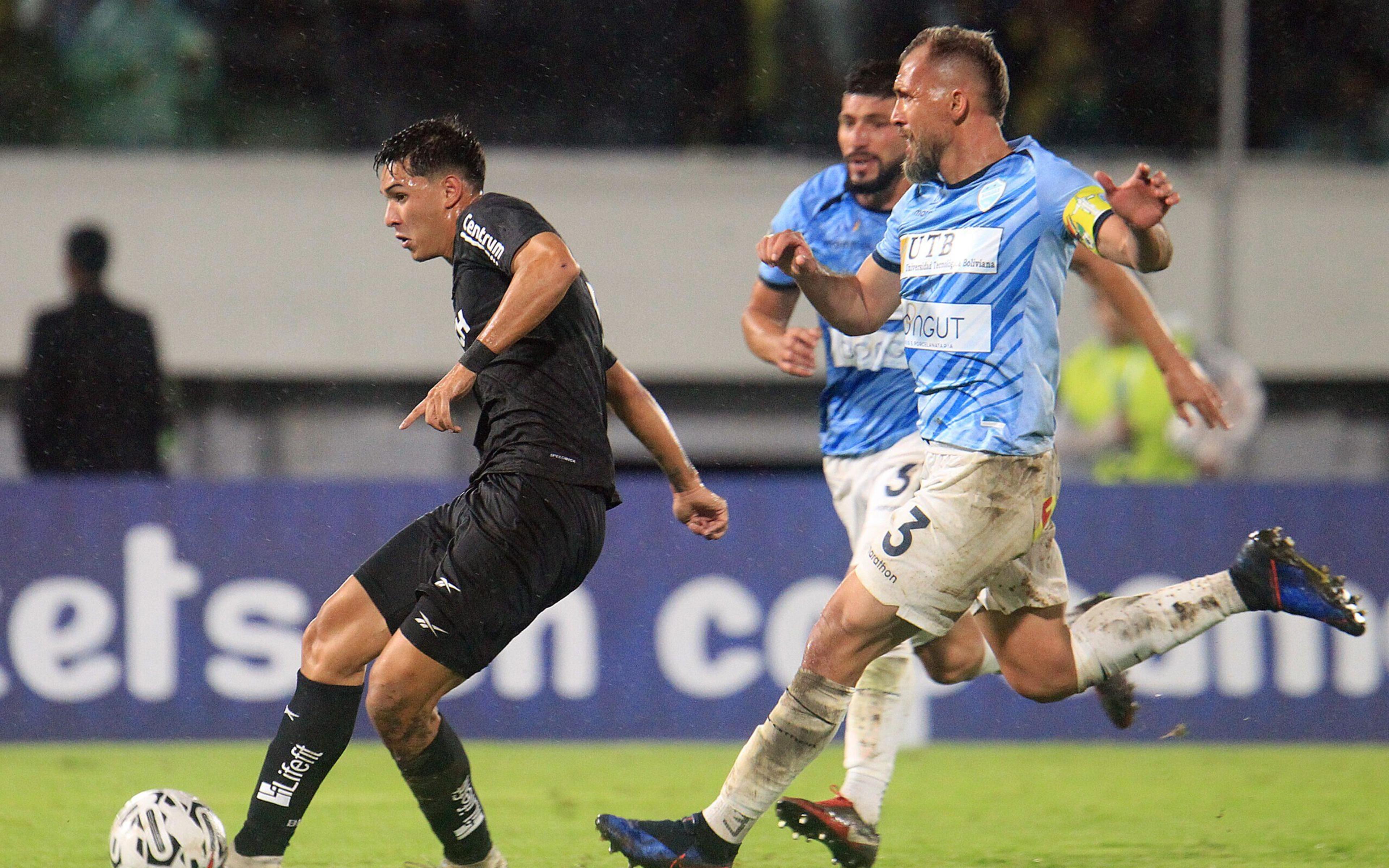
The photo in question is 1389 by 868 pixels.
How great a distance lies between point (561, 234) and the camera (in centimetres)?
1110

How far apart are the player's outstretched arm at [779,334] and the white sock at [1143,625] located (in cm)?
112

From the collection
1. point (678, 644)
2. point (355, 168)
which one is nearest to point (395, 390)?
point (355, 168)

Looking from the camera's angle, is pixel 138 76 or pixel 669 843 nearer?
pixel 669 843

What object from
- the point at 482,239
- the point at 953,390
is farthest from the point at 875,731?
the point at 482,239

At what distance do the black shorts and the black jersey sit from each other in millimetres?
63

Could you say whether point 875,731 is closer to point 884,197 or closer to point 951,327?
point 951,327

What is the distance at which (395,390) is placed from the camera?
438 inches

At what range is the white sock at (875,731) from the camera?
5148 millimetres

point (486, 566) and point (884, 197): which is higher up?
point (884, 197)

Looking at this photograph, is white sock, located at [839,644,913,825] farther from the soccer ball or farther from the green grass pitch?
the soccer ball

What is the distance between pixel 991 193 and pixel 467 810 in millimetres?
2200

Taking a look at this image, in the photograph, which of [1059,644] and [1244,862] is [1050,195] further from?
[1244,862]

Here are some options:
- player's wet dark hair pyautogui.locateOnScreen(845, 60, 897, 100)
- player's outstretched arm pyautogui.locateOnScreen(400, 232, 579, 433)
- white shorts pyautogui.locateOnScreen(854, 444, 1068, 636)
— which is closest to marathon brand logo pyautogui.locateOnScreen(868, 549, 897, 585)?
white shorts pyautogui.locateOnScreen(854, 444, 1068, 636)

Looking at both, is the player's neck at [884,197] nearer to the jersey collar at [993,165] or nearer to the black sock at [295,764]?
the jersey collar at [993,165]
